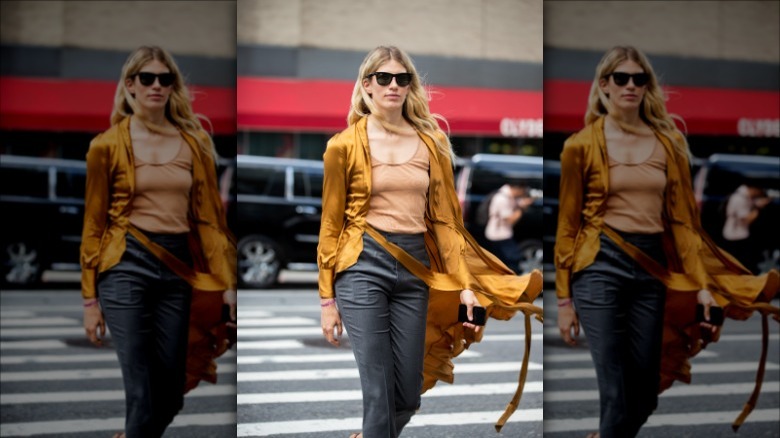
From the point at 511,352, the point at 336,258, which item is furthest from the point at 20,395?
the point at 511,352

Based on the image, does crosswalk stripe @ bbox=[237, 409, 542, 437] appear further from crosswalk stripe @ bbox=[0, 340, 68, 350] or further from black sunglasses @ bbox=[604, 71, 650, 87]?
black sunglasses @ bbox=[604, 71, 650, 87]

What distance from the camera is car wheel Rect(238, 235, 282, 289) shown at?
12914mm

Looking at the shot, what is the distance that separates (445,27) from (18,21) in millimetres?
1839

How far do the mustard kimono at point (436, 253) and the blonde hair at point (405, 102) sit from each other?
0.05 metres

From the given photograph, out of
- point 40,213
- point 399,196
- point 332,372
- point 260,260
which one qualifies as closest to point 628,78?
point 399,196

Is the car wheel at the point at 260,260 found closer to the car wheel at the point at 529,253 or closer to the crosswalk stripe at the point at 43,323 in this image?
the car wheel at the point at 529,253

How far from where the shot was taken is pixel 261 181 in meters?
12.6

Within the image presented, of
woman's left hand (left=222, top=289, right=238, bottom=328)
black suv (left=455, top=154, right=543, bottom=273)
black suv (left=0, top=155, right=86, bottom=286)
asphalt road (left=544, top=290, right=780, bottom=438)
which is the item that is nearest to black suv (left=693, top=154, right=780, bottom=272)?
asphalt road (left=544, top=290, right=780, bottom=438)

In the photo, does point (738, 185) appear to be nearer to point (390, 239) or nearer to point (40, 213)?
point (390, 239)

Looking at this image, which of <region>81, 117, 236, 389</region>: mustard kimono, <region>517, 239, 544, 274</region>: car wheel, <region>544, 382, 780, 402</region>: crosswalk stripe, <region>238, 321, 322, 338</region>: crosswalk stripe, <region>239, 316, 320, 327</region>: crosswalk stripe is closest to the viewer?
<region>81, 117, 236, 389</region>: mustard kimono

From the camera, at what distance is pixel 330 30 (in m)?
5.12

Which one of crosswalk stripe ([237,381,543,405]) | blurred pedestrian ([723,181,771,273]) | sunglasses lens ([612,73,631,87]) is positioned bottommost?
crosswalk stripe ([237,381,543,405])

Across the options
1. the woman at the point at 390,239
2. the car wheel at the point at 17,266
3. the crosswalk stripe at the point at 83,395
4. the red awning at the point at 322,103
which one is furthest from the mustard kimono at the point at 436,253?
the car wheel at the point at 17,266

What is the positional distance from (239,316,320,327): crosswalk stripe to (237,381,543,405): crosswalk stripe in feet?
10.1
